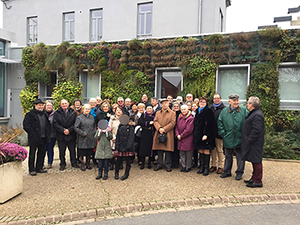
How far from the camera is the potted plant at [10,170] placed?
15.8 feet

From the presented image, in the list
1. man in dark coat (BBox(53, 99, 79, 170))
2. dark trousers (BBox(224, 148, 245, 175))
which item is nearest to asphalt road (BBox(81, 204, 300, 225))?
dark trousers (BBox(224, 148, 245, 175))

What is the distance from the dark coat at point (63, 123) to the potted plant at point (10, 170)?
1.55 meters

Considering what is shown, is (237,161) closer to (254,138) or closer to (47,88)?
Answer: (254,138)

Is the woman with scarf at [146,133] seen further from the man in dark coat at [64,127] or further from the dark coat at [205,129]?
the man in dark coat at [64,127]

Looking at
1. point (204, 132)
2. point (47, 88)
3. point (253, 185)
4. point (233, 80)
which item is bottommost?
point (253, 185)

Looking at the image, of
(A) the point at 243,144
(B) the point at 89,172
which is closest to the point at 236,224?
(A) the point at 243,144

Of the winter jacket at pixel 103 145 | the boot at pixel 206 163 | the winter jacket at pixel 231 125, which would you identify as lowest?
the boot at pixel 206 163

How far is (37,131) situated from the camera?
20.6 feet

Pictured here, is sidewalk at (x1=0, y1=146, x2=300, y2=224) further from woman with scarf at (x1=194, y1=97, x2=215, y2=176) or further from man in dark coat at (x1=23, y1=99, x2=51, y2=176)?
woman with scarf at (x1=194, y1=97, x2=215, y2=176)

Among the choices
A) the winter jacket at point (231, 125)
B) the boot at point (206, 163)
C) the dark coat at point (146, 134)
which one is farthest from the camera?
the dark coat at point (146, 134)

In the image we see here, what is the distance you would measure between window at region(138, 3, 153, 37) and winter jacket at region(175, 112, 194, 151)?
1011cm

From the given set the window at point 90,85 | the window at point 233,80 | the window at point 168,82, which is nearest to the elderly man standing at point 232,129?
the window at point 233,80

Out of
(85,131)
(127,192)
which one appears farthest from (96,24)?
(127,192)

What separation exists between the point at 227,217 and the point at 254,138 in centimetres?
207
